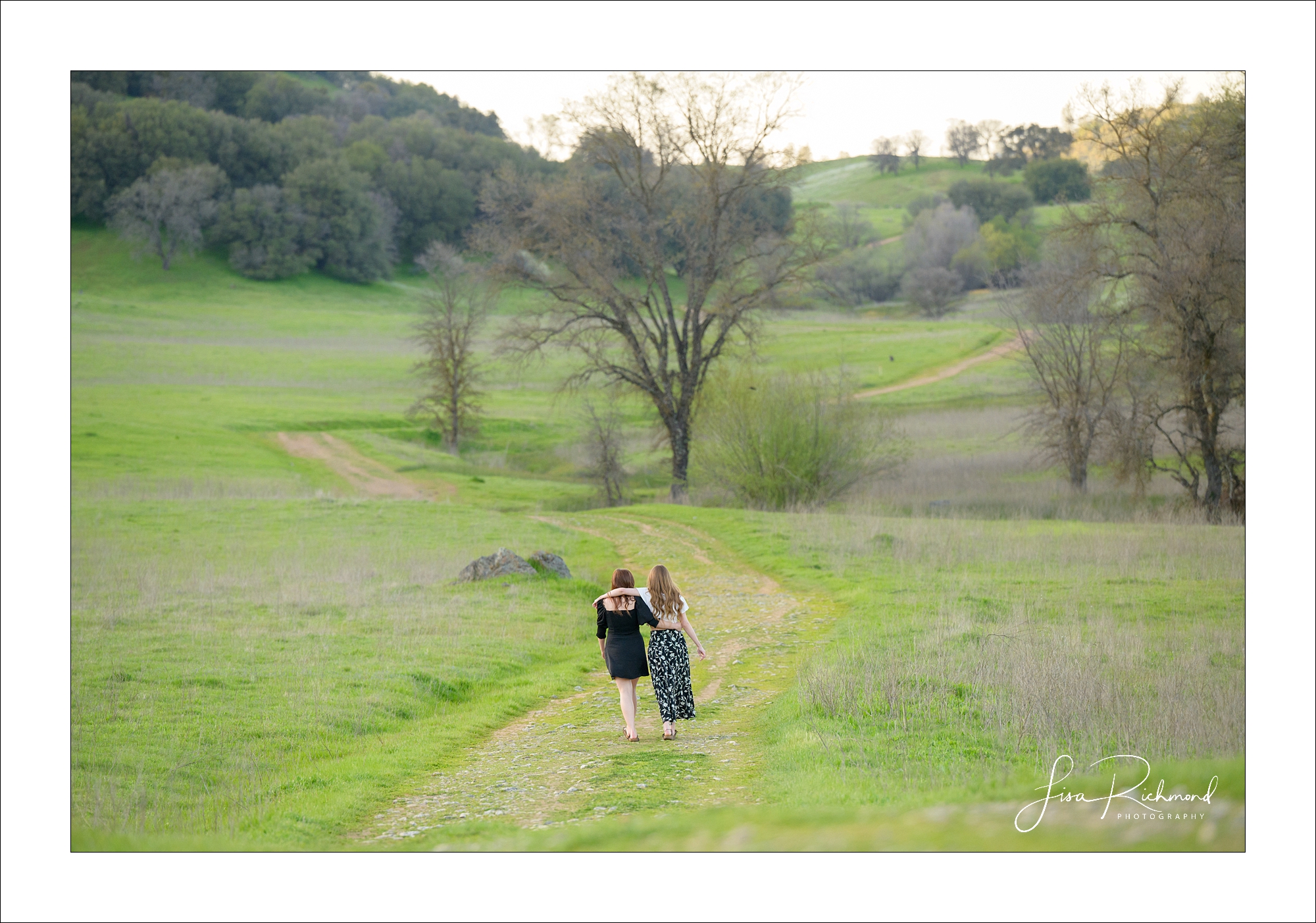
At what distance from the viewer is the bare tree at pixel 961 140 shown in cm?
6341

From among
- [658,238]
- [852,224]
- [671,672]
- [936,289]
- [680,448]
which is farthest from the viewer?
[852,224]

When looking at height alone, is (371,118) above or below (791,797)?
above

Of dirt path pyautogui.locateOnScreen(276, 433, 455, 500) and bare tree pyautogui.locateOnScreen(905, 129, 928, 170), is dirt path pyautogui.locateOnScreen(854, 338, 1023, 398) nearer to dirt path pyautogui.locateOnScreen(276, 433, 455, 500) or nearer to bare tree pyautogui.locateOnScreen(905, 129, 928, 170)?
bare tree pyautogui.locateOnScreen(905, 129, 928, 170)

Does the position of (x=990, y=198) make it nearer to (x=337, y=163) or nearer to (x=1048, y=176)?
(x=1048, y=176)

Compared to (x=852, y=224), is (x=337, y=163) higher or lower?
lower

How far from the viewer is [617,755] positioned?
910 cm

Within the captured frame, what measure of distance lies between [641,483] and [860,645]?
28.6m

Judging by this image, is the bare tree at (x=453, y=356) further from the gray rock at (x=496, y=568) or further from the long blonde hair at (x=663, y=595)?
the long blonde hair at (x=663, y=595)

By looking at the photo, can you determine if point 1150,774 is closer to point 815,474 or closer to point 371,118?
point 815,474

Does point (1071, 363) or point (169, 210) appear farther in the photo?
point (169, 210)

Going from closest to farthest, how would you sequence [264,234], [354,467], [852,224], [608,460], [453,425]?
1. [608,460]
2. [354,467]
3. [453,425]
4. [264,234]
5. [852,224]

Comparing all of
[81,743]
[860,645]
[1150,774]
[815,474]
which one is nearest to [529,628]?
[860,645]

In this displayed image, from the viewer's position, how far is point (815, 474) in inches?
1201

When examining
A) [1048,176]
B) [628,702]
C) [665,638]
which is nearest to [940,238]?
[1048,176]
